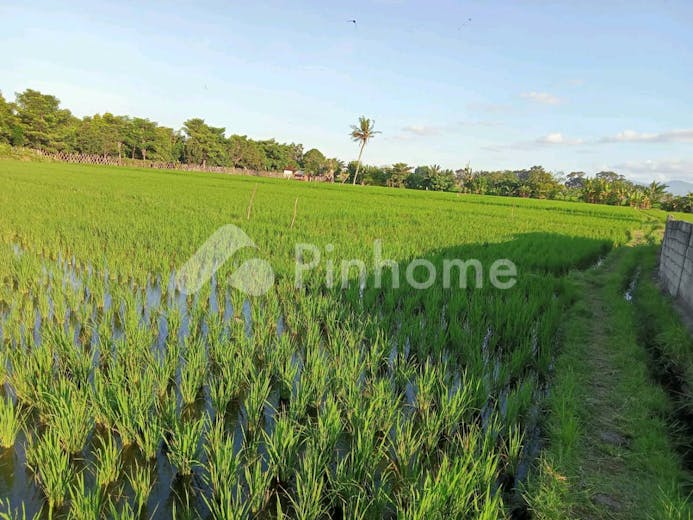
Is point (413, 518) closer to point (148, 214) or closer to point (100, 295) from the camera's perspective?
point (100, 295)

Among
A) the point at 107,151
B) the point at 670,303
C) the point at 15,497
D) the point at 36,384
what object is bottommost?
the point at 15,497

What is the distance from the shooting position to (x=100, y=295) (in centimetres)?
423

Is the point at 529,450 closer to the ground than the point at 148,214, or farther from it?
closer to the ground

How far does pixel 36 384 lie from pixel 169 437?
99 centimetres

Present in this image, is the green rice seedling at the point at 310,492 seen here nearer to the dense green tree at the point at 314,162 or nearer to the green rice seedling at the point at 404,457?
the green rice seedling at the point at 404,457

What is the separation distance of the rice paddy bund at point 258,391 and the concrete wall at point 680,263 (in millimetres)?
1221

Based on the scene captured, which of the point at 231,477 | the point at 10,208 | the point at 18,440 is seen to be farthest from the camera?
the point at 10,208

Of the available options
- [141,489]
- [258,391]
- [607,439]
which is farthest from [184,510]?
[607,439]

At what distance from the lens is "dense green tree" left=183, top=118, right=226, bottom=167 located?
160 feet

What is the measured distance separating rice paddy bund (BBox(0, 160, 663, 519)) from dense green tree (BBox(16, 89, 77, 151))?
4243cm

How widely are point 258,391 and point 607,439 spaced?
2156mm

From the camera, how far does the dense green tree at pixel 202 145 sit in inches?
1916

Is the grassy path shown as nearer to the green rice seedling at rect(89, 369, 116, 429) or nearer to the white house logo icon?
the green rice seedling at rect(89, 369, 116, 429)

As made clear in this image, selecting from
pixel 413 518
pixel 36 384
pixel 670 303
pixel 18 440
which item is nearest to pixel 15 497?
pixel 18 440
